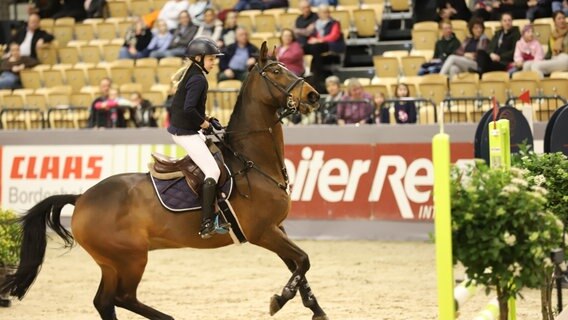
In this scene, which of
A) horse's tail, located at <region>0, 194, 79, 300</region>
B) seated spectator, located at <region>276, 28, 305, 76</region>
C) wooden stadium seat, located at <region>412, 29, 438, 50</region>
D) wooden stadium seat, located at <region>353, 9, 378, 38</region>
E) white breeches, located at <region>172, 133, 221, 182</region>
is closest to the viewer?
white breeches, located at <region>172, 133, 221, 182</region>

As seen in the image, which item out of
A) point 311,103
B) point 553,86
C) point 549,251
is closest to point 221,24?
point 553,86

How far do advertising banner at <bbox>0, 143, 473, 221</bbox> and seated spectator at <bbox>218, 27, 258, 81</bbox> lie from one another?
256 centimetres

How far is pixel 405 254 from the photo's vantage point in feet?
47.0

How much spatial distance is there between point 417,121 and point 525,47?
7.07 ft

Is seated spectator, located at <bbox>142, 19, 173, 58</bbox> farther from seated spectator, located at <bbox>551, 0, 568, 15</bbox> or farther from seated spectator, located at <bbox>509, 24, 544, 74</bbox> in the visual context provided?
seated spectator, located at <bbox>551, 0, 568, 15</bbox>

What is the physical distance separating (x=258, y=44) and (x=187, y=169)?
34.1ft

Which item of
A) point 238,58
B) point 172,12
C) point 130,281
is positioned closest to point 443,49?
point 238,58

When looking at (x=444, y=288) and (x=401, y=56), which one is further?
(x=401, y=56)

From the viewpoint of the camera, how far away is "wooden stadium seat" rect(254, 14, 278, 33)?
19719 millimetres

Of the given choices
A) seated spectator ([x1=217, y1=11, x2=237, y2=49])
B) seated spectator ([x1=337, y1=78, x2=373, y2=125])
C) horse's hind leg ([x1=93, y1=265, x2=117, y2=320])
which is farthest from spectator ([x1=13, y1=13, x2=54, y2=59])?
horse's hind leg ([x1=93, y1=265, x2=117, y2=320])

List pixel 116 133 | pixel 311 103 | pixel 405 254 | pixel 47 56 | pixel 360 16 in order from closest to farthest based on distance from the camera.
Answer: pixel 311 103 → pixel 405 254 → pixel 116 133 → pixel 360 16 → pixel 47 56

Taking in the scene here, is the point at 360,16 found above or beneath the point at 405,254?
above

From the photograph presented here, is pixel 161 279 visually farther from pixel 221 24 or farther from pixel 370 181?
pixel 221 24

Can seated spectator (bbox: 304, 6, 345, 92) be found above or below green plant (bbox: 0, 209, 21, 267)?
above
